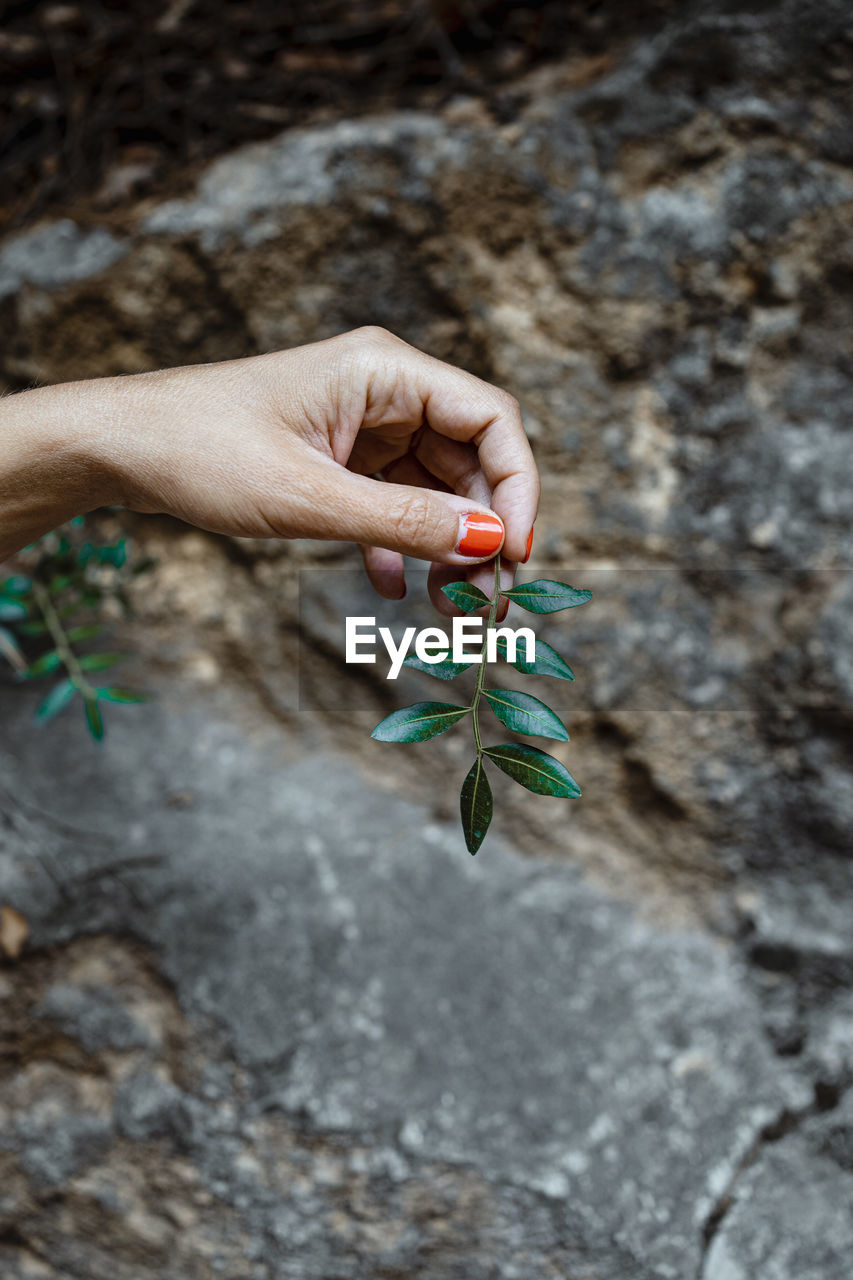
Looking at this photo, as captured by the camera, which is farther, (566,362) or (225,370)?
(566,362)

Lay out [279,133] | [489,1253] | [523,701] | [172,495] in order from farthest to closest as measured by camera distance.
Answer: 1. [279,133]
2. [489,1253]
3. [172,495]
4. [523,701]

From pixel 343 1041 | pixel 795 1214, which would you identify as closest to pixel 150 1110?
pixel 343 1041

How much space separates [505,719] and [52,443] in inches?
21.9

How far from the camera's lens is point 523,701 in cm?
79

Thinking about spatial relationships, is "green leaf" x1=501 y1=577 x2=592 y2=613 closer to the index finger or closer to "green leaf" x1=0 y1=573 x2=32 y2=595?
the index finger

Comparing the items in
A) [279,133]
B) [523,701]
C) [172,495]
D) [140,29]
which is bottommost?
[523,701]

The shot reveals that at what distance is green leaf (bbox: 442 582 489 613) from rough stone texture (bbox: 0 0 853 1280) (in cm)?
66

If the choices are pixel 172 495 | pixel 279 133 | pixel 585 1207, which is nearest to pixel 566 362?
pixel 279 133

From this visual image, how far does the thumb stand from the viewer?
0.84 m

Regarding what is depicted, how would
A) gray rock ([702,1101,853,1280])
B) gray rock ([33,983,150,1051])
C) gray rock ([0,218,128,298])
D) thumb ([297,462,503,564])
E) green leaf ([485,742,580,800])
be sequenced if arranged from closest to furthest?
green leaf ([485,742,580,800]), thumb ([297,462,503,564]), gray rock ([702,1101,853,1280]), gray rock ([33,983,150,1051]), gray rock ([0,218,128,298])

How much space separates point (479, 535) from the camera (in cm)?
88

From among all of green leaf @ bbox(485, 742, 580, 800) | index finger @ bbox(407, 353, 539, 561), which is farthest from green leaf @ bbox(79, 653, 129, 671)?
green leaf @ bbox(485, 742, 580, 800)

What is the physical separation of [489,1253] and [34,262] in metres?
1.75

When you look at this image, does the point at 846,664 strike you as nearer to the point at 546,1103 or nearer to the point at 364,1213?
the point at 546,1103
